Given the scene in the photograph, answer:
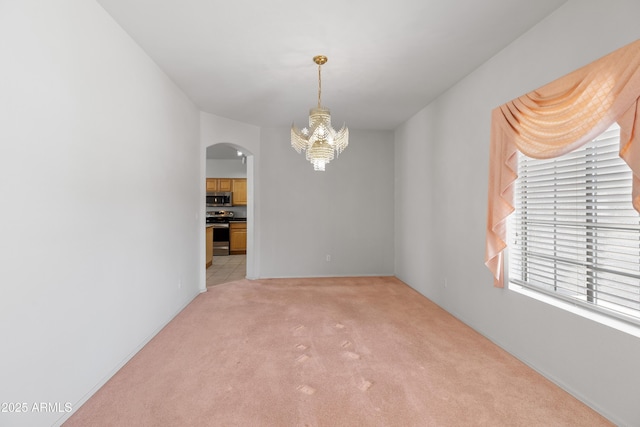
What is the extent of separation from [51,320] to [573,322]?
337 centimetres

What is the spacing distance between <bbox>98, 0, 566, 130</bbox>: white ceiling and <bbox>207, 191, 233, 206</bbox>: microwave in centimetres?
502

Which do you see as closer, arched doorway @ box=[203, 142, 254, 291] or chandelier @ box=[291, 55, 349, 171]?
chandelier @ box=[291, 55, 349, 171]

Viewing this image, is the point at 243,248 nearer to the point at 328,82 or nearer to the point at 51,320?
the point at 328,82

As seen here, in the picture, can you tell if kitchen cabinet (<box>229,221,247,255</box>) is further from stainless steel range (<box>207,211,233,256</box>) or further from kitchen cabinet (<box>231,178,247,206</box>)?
kitchen cabinet (<box>231,178,247,206</box>)

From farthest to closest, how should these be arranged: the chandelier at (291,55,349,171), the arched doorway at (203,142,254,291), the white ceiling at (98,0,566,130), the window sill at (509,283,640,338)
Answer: the arched doorway at (203,142,254,291) → the chandelier at (291,55,349,171) → the white ceiling at (98,0,566,130) → the window sill at (509,283,640,338)

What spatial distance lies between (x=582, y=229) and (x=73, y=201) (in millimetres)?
3482

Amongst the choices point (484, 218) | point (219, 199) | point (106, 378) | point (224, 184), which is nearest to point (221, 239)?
point (219, 199)

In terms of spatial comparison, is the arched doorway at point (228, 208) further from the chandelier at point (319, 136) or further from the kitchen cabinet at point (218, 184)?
the chandelier at point (319, 136)

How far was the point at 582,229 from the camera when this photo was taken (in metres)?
2.07

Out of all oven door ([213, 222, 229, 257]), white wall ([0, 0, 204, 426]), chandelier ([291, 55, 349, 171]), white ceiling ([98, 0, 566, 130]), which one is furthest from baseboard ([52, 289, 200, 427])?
oven door ([213, 222, 229, 257])

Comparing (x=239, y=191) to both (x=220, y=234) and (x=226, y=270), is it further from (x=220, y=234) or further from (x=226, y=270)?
(x=226, y=270)

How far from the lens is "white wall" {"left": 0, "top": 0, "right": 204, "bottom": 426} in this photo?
1.45m

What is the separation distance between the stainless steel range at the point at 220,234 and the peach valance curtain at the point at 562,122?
6968 millimetres

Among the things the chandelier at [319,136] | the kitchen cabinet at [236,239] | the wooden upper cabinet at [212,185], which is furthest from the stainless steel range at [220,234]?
the chandelier at [319,136]
